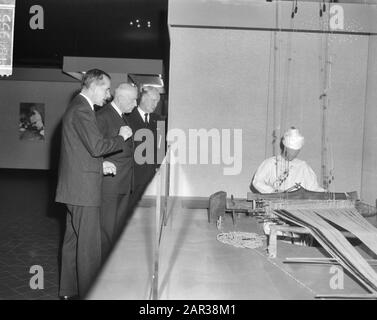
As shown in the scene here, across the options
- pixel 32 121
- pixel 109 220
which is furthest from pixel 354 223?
pixel 32 121

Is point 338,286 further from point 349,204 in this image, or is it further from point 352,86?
point 352,86

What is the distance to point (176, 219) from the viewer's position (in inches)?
157

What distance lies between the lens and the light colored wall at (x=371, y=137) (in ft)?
14.8

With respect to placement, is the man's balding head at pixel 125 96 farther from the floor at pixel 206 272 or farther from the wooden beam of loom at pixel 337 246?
the wooden beam of loom at pixel 337 246

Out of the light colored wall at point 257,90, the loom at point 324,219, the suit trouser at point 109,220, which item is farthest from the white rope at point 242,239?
the light colored wall at point 257,90

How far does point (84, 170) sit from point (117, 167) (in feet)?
2.02

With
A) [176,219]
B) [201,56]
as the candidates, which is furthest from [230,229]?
[201,56]

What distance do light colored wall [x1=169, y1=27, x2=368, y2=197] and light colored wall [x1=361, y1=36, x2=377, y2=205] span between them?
8 cm

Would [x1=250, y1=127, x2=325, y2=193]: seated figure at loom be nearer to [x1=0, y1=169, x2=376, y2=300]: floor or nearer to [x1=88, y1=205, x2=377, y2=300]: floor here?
[x1=0, y1=169, x2=376, y2=300]: floor

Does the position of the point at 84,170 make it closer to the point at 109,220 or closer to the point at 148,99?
the point at 109,220

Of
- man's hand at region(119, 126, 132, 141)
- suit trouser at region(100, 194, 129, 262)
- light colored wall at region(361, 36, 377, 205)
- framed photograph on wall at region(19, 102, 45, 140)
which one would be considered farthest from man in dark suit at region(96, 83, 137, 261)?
framed photograph on wall at region(19, 102, 45, 140)

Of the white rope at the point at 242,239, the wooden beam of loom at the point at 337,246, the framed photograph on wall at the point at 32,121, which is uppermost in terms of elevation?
the framed photograph on wall at the point at 32,121

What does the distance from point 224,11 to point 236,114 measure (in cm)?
114
